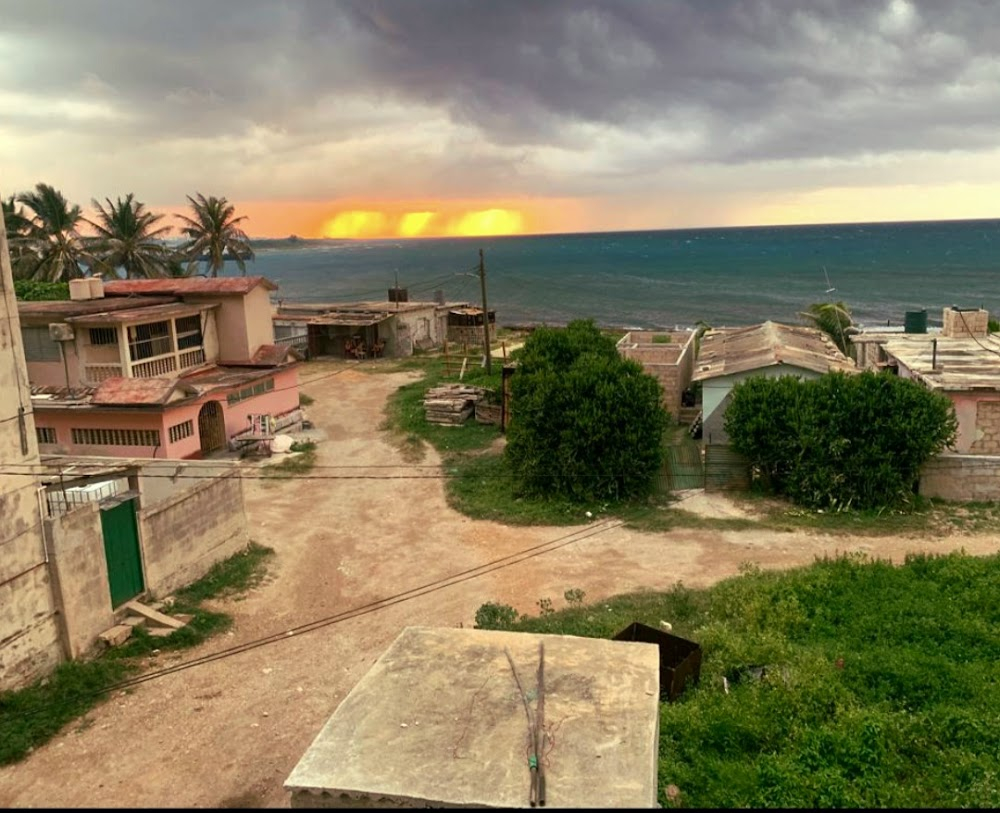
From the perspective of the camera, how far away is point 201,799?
10.8m

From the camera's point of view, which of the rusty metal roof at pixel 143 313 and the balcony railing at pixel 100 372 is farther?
the balcony railing at pixel 100 372

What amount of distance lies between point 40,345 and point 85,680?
19219 millimetres

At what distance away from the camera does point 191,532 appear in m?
18.6

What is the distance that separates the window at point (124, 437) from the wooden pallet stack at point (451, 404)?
36.7 feet

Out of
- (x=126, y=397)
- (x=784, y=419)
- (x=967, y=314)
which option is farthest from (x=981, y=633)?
(x=126, y=397)

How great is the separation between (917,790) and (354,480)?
20354 millimetres

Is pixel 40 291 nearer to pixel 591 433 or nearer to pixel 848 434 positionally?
pixel 591 433

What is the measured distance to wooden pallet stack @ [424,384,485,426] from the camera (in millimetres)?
33594

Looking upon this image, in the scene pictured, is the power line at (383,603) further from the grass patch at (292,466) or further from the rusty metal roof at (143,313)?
the rusty metal roof at (143,313)

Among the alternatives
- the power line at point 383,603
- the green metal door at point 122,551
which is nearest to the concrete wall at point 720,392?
the power line at point 383,603

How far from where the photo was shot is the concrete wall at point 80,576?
48.3 ft

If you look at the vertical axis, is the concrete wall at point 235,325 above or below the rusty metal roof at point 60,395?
above

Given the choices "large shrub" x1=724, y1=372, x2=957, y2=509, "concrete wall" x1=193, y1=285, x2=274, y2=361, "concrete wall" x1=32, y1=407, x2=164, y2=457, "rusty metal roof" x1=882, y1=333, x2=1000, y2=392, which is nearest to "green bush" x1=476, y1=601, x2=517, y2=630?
"large shrub" x1=724, y1=372, x2=957, y2=509

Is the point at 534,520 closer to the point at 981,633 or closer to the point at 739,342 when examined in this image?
the point at 981,633
